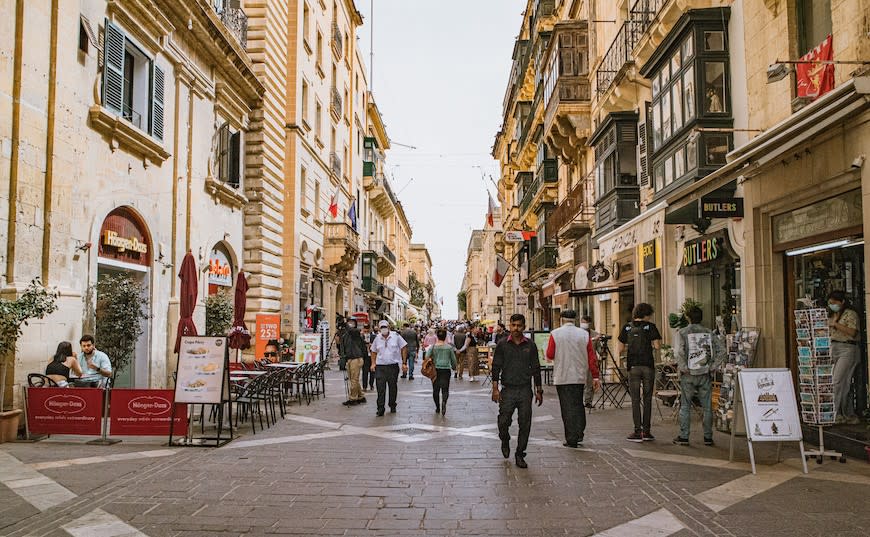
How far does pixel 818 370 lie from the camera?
27.7ft

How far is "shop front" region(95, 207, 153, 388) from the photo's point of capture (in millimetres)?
13266

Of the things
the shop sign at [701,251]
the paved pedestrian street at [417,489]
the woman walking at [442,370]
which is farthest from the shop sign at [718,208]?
the woman walking at [442,370]

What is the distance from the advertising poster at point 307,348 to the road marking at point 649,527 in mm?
14275

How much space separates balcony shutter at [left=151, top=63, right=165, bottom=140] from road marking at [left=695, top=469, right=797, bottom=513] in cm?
1289

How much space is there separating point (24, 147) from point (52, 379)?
10.9ft

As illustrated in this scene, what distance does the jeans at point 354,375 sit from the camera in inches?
583

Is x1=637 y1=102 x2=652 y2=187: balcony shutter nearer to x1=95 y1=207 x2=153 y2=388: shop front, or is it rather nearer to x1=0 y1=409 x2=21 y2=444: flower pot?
x1=95 y1=207 x2=153 y2=388: shop front

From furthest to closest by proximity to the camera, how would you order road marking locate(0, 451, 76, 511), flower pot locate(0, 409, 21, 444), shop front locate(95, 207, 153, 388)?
1. shop front locate(95, 207, 153, 388)
2. flower pot locate(0, 409, 21, 444)
3. road marking locate(0, 451, 76, 511)

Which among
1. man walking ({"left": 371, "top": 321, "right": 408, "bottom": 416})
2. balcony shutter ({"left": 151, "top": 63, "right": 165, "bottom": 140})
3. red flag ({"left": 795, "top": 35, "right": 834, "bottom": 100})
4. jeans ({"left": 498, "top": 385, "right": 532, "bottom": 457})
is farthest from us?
balcony shutter ({"left": 151, "top": 63, "right": 165, "bottom": 140})

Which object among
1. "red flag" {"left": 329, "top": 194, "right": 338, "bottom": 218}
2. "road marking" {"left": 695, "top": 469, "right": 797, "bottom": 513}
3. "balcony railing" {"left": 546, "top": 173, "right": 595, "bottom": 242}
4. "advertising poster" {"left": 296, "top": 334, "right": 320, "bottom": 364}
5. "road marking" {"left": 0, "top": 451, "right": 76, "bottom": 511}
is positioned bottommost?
"road marking" {"left": 695, "top": 469, "right": 797, "bottom": 513}

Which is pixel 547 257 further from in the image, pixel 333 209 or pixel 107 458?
pixel 107 458

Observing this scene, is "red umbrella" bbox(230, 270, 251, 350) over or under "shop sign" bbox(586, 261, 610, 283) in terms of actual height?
under

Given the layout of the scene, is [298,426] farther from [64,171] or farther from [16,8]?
[16,8]

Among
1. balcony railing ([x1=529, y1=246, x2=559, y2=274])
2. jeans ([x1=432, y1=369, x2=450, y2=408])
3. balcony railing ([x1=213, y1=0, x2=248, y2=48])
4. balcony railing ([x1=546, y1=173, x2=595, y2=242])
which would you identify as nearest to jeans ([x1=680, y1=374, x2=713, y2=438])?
jeans ([x1=432, y1=369, x2=450, y2=408])
